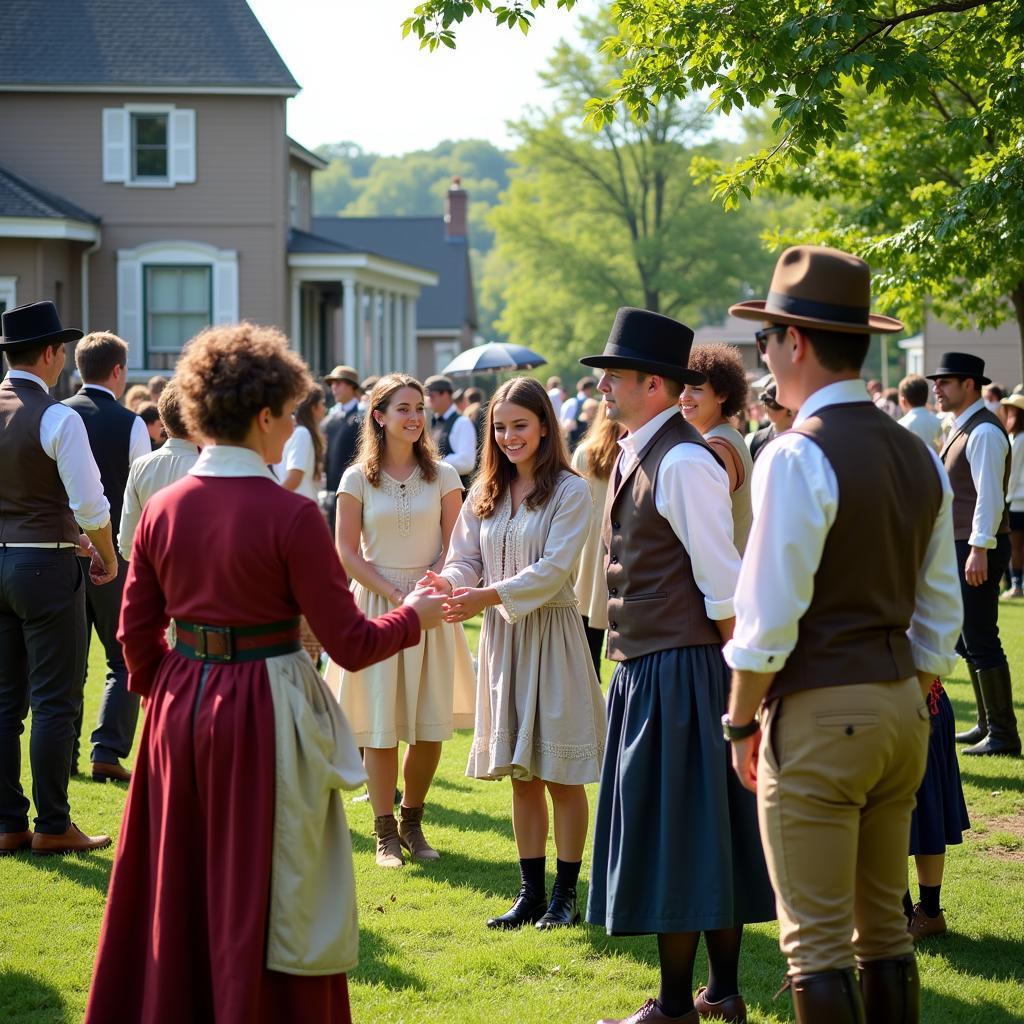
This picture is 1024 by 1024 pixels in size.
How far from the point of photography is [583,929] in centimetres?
576

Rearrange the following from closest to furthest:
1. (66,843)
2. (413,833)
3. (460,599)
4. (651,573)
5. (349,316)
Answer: (651,573), (460,599), (66,843), (413,833), (349,316)

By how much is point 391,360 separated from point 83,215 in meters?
10.8

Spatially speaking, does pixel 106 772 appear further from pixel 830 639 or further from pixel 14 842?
pixel 830 639

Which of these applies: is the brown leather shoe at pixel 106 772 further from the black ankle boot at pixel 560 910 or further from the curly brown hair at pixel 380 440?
the black ankle boot at pixel 560 910

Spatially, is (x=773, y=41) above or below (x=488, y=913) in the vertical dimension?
above

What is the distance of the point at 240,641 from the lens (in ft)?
12.6

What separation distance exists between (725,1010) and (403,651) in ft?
8.30

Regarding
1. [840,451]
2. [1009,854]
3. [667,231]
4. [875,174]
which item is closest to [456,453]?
[875,174]

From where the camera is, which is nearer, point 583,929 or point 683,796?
point 683,796

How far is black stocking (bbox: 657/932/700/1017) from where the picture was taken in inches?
180

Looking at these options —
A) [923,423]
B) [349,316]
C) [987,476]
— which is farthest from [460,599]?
[349,316]

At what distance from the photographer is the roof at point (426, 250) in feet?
167

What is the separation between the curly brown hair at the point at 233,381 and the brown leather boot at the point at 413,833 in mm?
3541

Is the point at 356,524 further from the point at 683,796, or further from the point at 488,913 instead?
the point at 683,796
